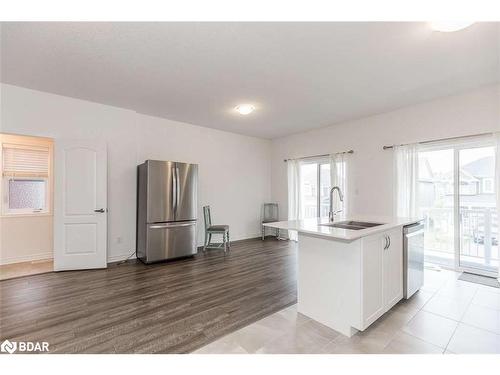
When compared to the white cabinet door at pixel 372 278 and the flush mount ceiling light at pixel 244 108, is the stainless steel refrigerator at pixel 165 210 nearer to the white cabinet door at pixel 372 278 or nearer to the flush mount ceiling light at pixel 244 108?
the flush mount ceiling light at pixel 244 108

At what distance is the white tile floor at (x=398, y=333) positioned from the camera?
182cm

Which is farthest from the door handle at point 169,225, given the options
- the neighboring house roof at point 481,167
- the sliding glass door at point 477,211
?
the neighboring house roof at point 481,167

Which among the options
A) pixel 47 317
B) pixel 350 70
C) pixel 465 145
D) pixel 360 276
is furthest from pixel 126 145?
pixel 465 145

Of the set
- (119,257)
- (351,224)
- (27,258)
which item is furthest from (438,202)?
(27,258)

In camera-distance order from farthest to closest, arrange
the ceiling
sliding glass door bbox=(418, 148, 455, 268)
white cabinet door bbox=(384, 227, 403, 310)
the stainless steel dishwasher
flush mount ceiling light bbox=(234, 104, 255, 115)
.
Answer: flush mount ceiling light bbox=(234, 104, 255, 115) → sliding glass door bbox=(418, 148, 455, 268) → the stainless steel dishwasher → white cabinet door bbox=(384, 227, 403, 310) → the ceiling

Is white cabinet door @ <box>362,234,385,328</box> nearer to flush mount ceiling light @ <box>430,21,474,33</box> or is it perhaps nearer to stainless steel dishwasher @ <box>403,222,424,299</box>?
stainless steel dishwasher @ <box>403,222,424,299</box>

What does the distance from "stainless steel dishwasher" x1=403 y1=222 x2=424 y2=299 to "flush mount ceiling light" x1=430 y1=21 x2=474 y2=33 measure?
192 cm

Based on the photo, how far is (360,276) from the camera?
6.27ft

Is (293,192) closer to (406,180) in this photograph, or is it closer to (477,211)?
(406,180)

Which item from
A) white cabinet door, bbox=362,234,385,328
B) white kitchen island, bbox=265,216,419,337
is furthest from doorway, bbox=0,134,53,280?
white cabinet door, bbox=362,234,385,328

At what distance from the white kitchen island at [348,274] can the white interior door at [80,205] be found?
3.10 m

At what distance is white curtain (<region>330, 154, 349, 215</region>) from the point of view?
16.2 feet

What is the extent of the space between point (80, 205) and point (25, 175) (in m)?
1.67

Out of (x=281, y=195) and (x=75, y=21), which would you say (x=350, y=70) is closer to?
(x=75, y=21)
